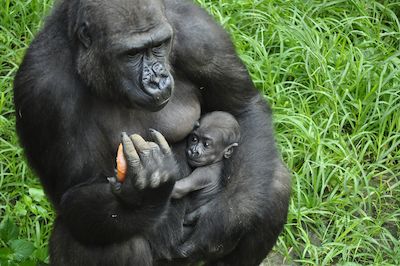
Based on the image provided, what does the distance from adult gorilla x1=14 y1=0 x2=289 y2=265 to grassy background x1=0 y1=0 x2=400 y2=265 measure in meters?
0.76

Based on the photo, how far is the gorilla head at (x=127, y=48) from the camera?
18.4ft

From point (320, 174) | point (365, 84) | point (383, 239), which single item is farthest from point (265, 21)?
point (383, 239)

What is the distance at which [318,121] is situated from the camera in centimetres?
766

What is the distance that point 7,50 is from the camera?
7883 mm

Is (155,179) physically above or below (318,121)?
above

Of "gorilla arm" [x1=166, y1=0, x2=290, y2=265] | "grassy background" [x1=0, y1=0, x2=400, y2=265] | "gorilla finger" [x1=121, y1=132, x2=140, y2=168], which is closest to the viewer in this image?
"gorilla finger" [x1=121, y1=132, x2=140, y2=168]

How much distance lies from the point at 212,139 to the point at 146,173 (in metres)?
0.75

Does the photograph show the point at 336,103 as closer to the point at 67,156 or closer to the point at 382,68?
the point at 382,68

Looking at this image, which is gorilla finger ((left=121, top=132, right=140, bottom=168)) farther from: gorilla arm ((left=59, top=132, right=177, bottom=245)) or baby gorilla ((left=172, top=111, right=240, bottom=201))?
baby gorilla ((left=172, top=111, right=240, bottom=201))

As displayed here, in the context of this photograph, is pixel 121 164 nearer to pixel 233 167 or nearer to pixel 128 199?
pixel 128 199

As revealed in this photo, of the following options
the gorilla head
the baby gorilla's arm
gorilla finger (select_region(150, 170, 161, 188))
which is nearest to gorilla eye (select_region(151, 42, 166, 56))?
the gorilla head

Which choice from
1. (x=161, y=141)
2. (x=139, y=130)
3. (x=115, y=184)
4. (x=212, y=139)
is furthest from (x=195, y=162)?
(x=115, y=184)

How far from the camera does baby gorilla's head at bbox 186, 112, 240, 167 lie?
622 cm

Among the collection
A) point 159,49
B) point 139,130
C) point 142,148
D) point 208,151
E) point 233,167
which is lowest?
point 233,167
